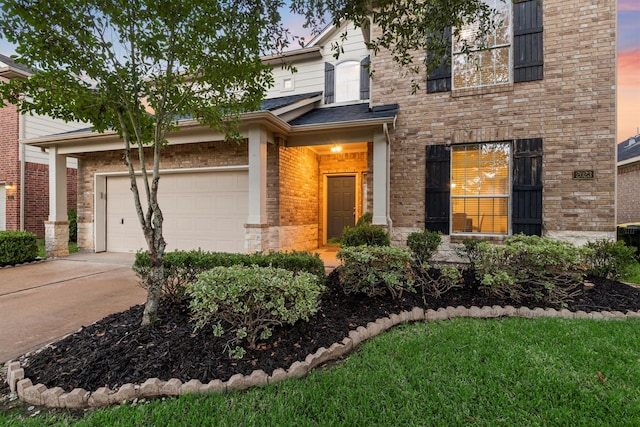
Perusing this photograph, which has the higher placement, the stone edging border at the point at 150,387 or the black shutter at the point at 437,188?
the black shutter at the point at 437,188

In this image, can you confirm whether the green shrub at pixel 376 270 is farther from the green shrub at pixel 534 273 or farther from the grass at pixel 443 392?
the green shrub at pixel 534 273

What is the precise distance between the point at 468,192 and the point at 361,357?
16.9 ft

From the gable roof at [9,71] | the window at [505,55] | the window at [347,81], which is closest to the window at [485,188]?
the window at [505,55]

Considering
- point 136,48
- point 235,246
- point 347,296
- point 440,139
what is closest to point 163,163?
point 235,246

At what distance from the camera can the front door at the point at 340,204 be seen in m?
8.71

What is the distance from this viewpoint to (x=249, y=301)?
2.41 metres

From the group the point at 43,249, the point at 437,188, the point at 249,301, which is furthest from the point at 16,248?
the point at 437,188

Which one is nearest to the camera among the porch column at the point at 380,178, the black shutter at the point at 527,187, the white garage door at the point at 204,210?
the black shutter at the point at 527,187

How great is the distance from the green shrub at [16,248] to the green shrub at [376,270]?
7796 millimetres

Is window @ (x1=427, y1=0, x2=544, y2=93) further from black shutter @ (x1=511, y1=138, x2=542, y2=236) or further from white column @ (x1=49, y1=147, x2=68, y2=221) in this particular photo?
white column @ (x1=49, y1=147, x2=68, y2=221)

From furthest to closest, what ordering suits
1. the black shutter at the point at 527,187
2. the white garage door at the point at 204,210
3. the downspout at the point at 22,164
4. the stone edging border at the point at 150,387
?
the downspout at the point at 22,164 < the white garage door at the point at 204,210 < the black shutter at the point at 527,187 < the stone edging border at the point at 150,387

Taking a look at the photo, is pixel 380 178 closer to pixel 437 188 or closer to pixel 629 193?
pixel 437 188

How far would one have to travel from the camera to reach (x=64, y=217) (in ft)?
25.6

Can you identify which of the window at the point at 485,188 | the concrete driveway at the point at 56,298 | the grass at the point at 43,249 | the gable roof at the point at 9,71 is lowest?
the concrete driveway at the point at 56,298
